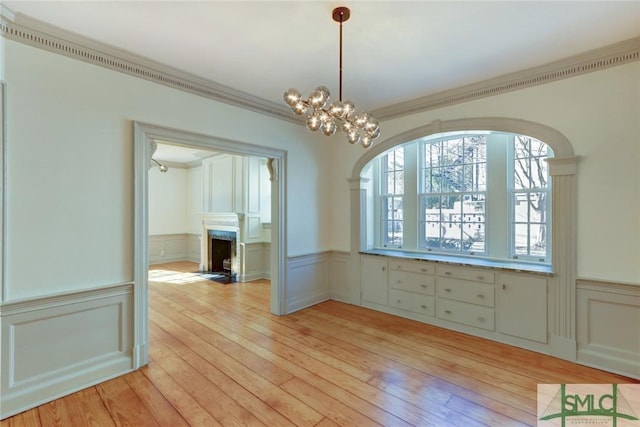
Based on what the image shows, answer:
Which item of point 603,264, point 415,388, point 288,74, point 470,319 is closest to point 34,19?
point 288,74

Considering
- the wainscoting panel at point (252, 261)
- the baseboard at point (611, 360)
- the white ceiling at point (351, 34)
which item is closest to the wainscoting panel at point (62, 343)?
the white ceiling at point (351, 34)

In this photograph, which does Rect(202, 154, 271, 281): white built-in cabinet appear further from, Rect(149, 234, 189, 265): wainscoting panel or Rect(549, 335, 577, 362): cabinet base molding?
Rect(549, 335, 577, 362): cabinet base molding

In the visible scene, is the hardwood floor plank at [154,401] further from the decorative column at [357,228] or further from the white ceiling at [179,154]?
the white ceiling at [179,154]

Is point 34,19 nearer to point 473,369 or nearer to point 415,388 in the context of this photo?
point 415,388

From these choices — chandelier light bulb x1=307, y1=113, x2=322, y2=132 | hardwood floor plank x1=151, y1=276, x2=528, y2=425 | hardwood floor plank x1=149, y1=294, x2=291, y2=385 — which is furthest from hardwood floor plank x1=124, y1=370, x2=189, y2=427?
chandelier light bulb x1=307, y1=113, x2=322, y2=132

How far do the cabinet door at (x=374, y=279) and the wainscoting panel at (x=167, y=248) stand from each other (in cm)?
580

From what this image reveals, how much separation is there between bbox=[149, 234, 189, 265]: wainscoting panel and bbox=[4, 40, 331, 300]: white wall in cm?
599

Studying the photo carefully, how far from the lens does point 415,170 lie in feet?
14.7

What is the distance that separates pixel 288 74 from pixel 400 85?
1.30 m

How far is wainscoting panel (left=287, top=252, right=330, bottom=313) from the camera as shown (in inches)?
166

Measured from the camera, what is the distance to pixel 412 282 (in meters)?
3.93

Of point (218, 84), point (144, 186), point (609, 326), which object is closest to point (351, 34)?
point (218, 84)

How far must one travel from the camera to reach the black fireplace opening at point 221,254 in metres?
6.46

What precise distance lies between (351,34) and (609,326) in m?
3.51
